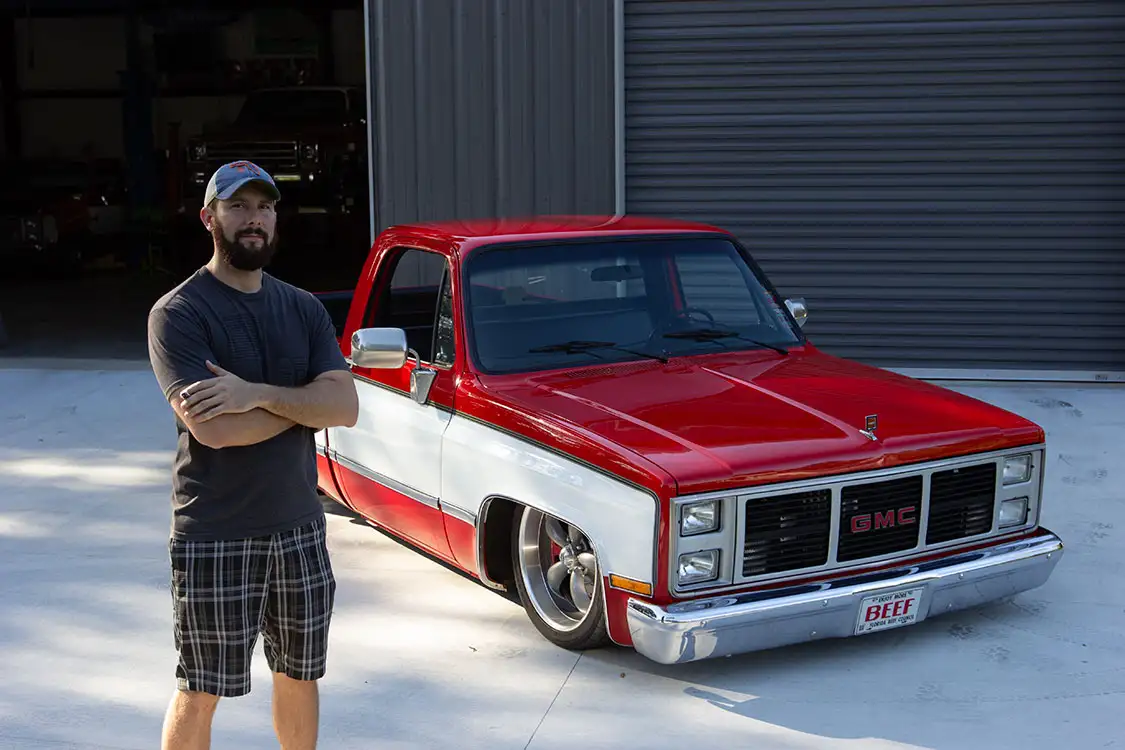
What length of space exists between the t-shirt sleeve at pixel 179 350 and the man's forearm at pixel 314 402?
0.57 ft

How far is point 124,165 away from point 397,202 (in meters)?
13.4

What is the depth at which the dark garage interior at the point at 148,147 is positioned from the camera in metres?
17.0

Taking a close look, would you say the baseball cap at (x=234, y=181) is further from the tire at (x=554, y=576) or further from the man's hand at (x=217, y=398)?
the tire at (x=554, y=576)

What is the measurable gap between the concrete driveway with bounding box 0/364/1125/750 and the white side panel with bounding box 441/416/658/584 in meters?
0.52

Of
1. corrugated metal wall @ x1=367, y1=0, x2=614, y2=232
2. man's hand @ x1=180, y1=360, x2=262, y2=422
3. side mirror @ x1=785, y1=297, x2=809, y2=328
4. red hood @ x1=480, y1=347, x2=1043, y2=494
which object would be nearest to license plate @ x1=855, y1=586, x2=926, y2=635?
red hood @ x1=480, y1=347, x2=1043, y2=494

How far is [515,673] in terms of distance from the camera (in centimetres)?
530

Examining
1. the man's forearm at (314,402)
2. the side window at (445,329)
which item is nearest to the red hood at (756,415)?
the side window at (445,329)

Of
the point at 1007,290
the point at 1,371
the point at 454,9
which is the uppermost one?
the point at 454,9

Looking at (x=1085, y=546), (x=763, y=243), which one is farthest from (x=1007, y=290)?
(x=1085, y=546)

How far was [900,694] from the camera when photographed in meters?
5.06

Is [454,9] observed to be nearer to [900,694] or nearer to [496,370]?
[496,370]

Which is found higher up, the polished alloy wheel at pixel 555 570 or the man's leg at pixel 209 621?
the man's leg at pixel 209 621

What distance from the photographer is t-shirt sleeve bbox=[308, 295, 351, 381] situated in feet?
13.3

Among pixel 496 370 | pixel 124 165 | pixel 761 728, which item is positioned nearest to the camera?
pixel 761 728
